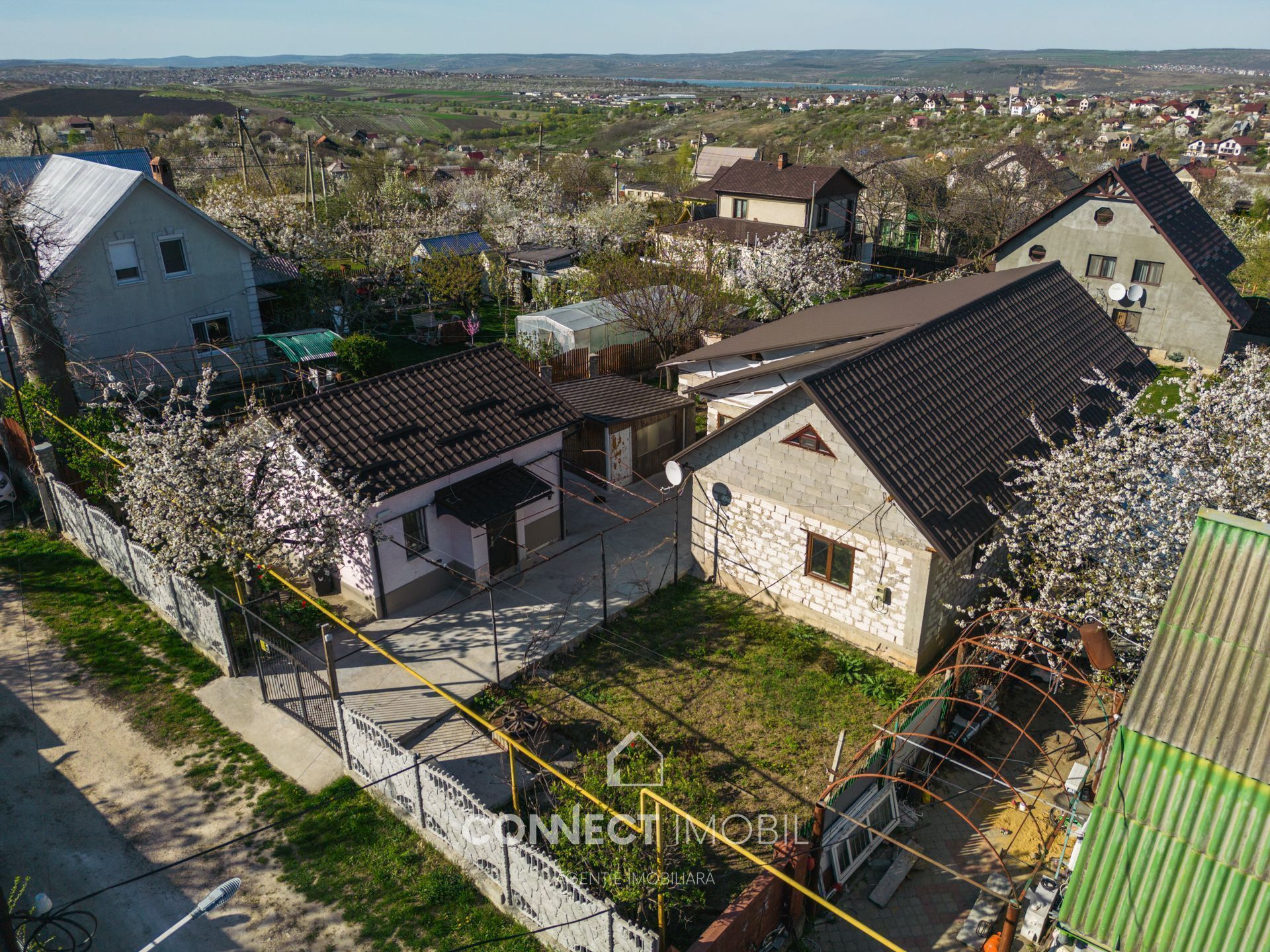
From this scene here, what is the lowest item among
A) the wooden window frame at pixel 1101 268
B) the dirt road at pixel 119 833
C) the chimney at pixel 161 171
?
the dirt road at pixel 119 833

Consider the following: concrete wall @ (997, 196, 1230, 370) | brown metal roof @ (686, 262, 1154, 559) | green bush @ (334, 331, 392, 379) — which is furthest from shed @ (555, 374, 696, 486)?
concrete wall @ (997, 196, 1230, 370)

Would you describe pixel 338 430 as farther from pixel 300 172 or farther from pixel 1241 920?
pixel 300 172

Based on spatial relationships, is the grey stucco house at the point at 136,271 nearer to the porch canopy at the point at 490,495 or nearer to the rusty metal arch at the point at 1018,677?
the porch canopy at the point at 490,495

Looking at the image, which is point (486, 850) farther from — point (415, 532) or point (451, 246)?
point (451, 246)

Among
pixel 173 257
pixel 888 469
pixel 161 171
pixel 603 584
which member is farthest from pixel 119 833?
pixel 161 171

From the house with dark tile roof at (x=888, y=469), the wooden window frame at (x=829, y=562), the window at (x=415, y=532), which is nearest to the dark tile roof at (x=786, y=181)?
the house with dark tile roof at (x=888, y=469)

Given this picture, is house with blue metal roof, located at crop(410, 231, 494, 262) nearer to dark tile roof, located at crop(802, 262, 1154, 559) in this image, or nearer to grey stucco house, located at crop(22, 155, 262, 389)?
grey stucco house, located at crop(22, 155, 262, 389)
